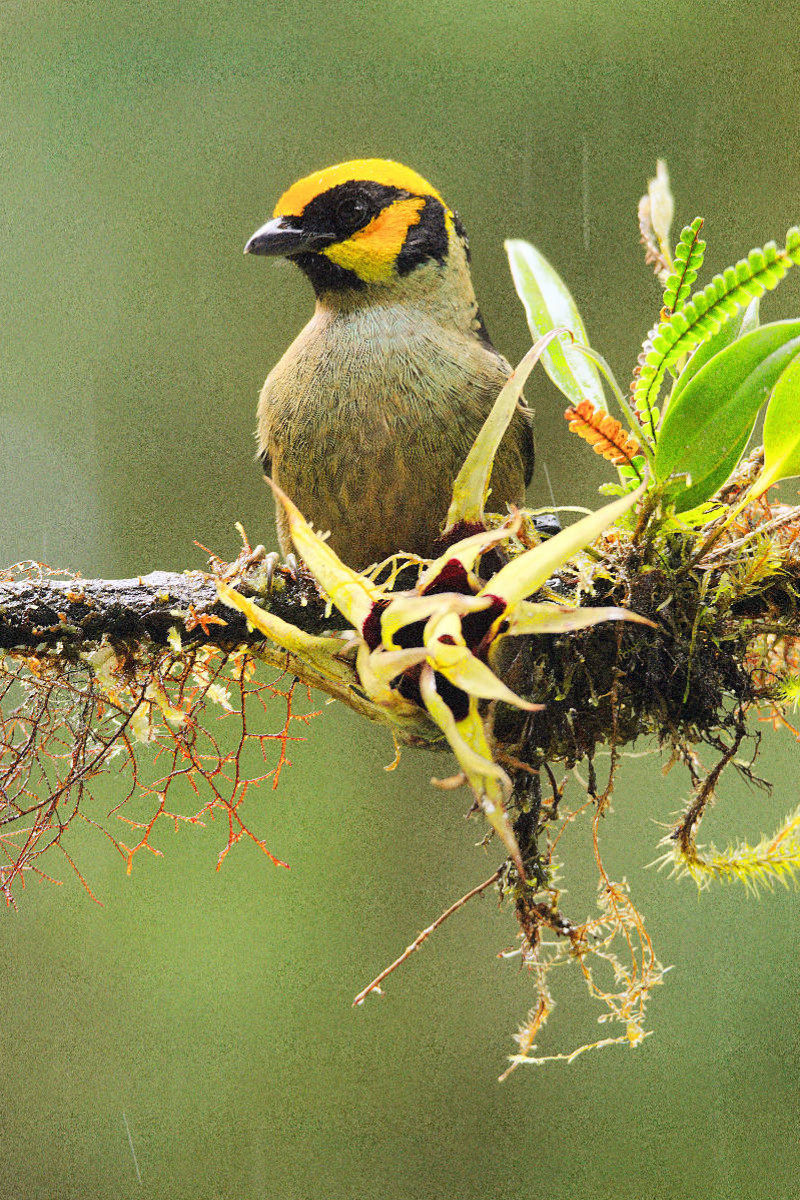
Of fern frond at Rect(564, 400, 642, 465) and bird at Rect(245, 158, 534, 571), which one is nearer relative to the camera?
fern frond at Rect(564, 400, 642, 465)

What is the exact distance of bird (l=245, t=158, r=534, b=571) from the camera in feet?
3.37

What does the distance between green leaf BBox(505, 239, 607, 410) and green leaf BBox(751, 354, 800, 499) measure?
19 centimetres

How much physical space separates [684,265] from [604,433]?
0.16 meters

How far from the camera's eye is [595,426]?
89cm

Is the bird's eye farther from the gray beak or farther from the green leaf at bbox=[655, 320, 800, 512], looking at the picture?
the green leaf at bbox=[655, 320, 800, 512]

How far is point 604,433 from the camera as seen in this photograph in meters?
0.90

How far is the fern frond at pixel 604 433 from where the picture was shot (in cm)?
87

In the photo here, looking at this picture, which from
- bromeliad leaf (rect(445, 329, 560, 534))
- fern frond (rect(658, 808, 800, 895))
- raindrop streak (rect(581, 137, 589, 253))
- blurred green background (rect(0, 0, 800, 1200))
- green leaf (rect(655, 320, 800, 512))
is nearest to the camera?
bromeliad leaf (rect(445, 329, 560, 534))

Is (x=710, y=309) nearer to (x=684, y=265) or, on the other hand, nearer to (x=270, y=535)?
(x=684, y=265)

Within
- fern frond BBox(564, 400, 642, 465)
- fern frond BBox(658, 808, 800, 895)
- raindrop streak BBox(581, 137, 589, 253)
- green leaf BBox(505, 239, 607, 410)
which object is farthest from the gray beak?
raindrop streak BBox(581, 137, 589, 253)

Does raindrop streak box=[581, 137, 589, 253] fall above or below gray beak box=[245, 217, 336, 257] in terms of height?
above

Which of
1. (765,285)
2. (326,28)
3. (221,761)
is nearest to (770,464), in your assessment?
(765,285)

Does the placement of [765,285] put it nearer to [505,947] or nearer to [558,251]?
[558,251]

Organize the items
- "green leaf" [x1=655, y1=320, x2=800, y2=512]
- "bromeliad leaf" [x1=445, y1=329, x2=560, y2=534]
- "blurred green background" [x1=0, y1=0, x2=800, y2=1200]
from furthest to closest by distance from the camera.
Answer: "blurred green background" [x1=0, y1=0, x2=800, y2=1200] → "green leaf" [x1=655, y1=320, x2=800, y2=512] → "bromeliad leaf" [x1=445, y1=329, x2=560, y2=534]
